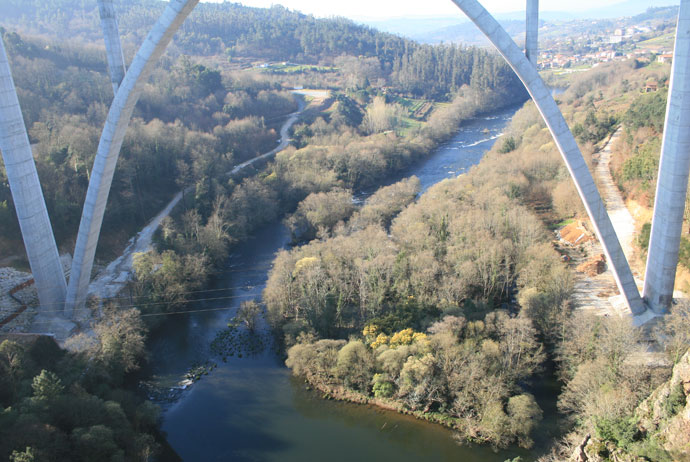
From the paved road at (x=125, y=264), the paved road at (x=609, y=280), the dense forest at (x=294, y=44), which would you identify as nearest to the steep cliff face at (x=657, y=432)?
the paved road at (x=609, y=280)

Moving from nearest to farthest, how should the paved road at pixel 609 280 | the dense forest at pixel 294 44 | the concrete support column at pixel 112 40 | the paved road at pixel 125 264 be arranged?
1. the concrete support column at pixel 112 40
2. the paved road at pixel 609 280
3. the paved road at pixel 125 264
4. the dense forest at pixel 294 44

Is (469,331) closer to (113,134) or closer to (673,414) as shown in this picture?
(673,414)

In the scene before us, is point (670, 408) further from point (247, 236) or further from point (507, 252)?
point (247, 236)

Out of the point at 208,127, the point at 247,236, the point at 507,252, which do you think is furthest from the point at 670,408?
the point at 208,127

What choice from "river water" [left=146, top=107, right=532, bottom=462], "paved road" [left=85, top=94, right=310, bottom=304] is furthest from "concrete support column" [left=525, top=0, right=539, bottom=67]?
"paved road" [left=85, top=94, right=310, bottom=304]

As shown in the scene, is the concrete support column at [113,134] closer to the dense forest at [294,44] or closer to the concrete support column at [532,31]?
the concrete support column at [532,31]
